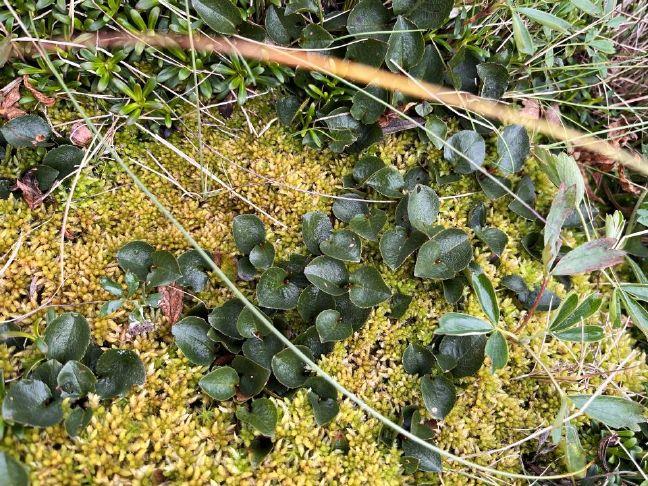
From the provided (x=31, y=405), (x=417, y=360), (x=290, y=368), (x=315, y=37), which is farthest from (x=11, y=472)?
(x=315, y=37)

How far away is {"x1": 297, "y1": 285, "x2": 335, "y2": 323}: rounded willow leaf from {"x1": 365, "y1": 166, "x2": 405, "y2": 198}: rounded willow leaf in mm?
454

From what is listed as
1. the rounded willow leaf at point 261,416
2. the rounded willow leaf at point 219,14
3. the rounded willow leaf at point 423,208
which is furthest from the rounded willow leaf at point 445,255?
the rounded willow leaf at point 219,14

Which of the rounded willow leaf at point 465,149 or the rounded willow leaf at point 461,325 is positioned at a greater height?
the rounded willow leaf at point 465,149

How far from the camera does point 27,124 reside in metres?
1.79

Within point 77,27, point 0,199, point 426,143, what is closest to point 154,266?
point 0,199

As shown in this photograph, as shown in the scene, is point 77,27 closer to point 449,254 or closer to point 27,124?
point 27,124

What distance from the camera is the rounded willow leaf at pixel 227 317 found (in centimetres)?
167

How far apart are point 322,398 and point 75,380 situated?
2.43 feet

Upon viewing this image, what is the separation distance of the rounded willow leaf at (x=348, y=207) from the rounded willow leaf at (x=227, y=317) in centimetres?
52

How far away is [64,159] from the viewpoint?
182cm

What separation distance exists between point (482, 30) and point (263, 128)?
931mm

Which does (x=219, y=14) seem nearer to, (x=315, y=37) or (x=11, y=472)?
(x=315, y=37)

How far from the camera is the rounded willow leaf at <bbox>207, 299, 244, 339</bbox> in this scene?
5.49ft

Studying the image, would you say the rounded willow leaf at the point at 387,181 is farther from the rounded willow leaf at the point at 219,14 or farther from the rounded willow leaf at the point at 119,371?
the rounded willow leaf at the point at 119,371
